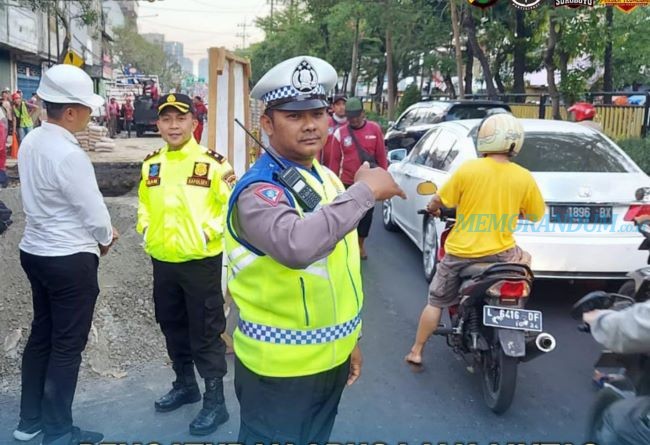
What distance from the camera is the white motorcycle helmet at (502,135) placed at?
3.64 meters

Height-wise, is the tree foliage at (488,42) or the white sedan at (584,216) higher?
the tree foliage at (488,42)

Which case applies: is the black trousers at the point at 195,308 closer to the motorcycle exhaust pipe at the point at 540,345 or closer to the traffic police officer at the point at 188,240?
the traffic police officer at the point at 188,240

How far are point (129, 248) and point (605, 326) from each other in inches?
169

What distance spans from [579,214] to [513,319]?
5.77ft

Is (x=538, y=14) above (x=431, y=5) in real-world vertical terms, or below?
below

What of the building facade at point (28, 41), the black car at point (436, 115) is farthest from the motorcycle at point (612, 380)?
the building facade at point (28, 41)

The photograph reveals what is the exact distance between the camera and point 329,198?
2061mm

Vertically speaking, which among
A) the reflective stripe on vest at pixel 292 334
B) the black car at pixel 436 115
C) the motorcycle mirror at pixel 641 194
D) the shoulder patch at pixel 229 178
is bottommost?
the reflective stripe on vest at pixel 292 334

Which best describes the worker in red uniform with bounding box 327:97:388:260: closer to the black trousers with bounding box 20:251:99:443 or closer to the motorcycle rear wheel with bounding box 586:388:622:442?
the black trousers with bounding box 20:251:99:443

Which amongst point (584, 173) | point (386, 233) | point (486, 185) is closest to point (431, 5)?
point (386, 233)

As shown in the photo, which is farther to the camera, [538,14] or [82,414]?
[538,14]

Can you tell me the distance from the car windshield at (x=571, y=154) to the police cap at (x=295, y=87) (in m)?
3.51

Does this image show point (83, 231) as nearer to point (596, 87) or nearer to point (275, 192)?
point (275, 192)

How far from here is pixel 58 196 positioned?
2996mm
